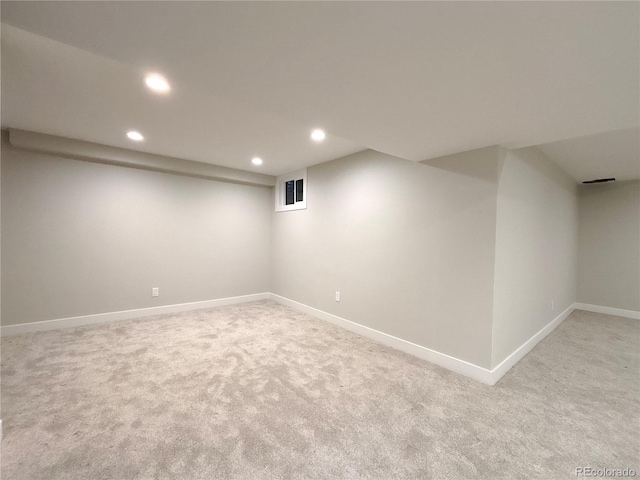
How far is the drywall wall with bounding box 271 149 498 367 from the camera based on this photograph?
2.35 m

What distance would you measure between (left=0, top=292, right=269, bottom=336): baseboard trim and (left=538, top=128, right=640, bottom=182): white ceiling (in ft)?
16.5

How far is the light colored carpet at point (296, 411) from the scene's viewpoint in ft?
4.66

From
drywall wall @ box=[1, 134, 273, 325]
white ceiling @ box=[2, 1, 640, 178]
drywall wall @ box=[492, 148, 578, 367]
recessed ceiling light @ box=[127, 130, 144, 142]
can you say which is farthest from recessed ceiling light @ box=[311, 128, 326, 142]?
drywall wall @ box=[1, 134, 273, 325]

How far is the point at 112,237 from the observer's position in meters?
3.65

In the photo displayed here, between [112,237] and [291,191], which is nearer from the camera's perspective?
[112,237]

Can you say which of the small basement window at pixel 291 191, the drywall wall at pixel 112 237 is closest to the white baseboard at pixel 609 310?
the small basement window at pixel 291 191

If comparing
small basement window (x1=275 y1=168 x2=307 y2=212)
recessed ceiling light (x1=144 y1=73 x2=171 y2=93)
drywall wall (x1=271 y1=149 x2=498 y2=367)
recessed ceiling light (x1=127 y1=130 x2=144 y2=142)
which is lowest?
drywall wall (x1=271 y1=149 x2=498 y2=367)

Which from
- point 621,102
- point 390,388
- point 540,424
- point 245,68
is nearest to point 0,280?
point 245,68

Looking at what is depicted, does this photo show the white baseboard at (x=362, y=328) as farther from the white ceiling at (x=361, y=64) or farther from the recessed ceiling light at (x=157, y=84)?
the recessed ceiling light at (x=157, y=84)

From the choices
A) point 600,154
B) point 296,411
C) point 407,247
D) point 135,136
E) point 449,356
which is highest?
point 135,136

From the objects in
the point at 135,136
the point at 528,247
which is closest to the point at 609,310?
the point at 528,247

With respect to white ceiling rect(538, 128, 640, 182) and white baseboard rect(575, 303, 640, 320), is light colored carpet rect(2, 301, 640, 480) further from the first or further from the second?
white ceiling rect(538, 128, 640, 182)

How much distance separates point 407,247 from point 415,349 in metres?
1.10

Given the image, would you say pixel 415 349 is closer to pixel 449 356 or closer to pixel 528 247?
pixel 449 356
